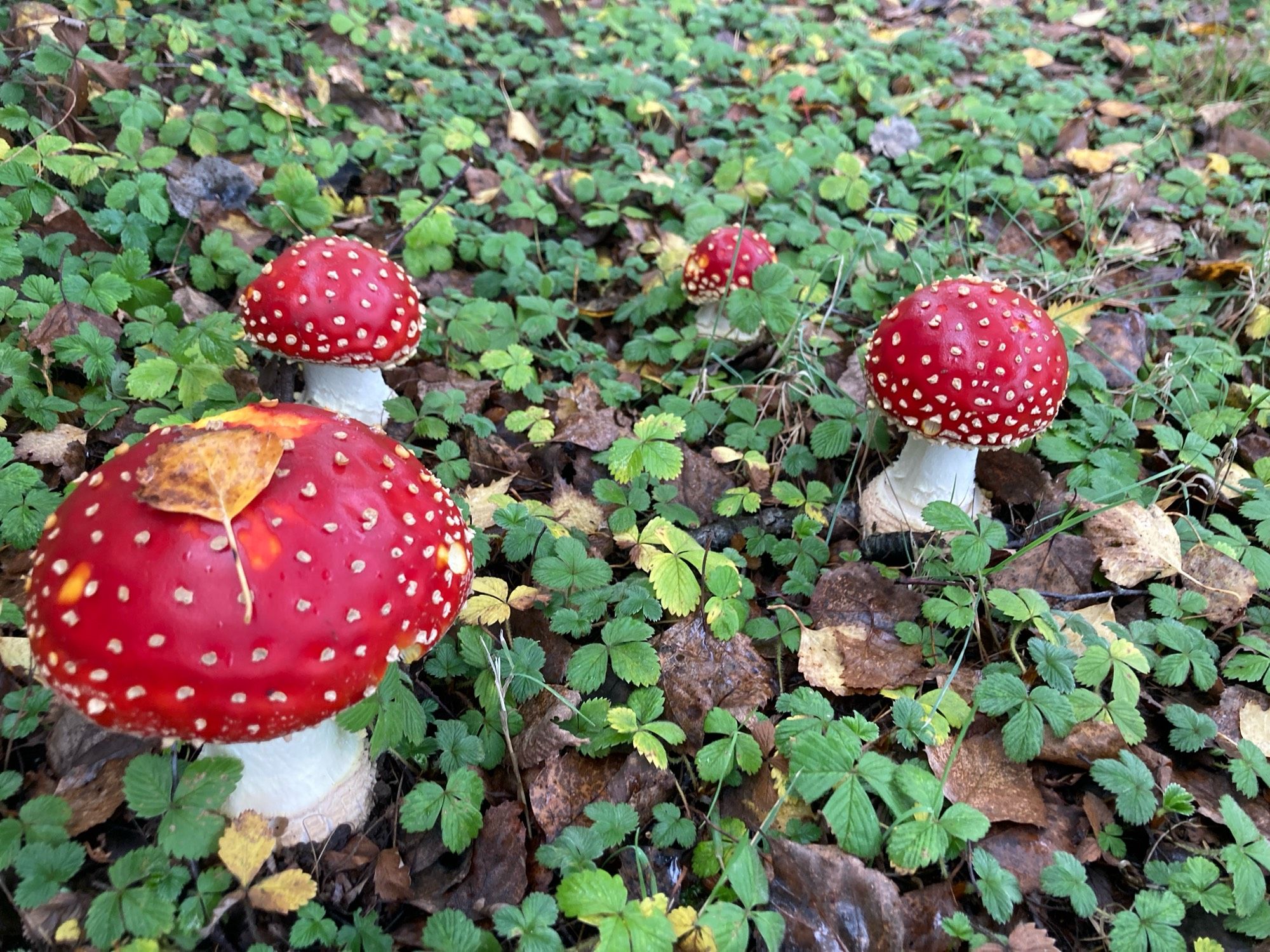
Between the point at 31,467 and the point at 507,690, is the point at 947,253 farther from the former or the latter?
the point at 31,467

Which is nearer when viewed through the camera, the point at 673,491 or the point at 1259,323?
the point at 673,491

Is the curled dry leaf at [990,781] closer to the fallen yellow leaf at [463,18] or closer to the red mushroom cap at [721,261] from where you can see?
the red mushroom cap at [721,261]

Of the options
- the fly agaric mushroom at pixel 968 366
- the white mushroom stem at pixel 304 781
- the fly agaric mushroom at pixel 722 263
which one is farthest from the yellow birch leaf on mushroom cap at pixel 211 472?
the fly agaric mushroom at pixel 722 263

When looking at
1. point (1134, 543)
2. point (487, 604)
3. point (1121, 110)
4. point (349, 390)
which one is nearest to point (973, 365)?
point (1134, 543)

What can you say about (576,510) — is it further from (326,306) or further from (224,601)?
(224,601)

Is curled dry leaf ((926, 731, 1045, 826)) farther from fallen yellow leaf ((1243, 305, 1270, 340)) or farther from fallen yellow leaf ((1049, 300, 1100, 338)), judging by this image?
fallen yellow leaf ((1243, 305, 1270, 340))
